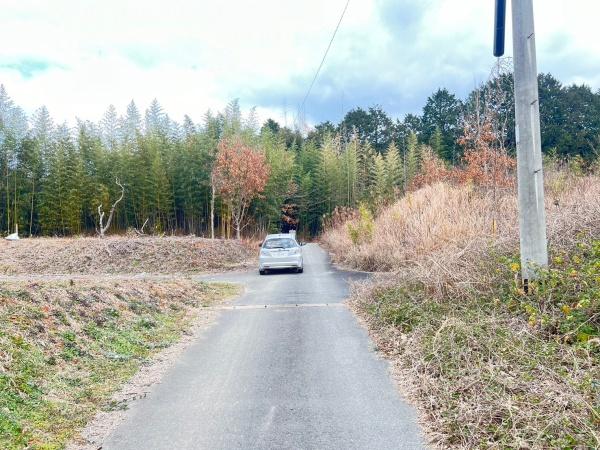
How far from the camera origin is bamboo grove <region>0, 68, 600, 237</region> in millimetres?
28250

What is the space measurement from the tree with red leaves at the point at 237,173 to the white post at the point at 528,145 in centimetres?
2166

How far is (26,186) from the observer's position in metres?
28.7

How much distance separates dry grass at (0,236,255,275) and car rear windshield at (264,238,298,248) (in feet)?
8.90

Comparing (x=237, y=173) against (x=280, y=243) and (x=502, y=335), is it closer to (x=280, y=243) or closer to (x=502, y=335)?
(x=280, y=243)

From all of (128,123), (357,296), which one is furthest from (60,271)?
(128,123)

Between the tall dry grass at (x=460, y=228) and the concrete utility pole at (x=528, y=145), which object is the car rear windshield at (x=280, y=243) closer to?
the tall dry grass at (x=460, y=228)

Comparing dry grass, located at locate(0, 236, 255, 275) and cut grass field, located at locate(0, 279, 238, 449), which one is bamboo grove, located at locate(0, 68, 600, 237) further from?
cut grass field, located at locate(0, 279, 238, 449)

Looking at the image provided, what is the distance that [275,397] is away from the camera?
3.98 meters

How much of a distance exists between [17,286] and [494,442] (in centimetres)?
648

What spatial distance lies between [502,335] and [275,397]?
212cm

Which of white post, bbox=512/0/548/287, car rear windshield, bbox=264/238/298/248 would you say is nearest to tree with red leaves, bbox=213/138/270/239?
car rear windshield, bbox=264/238/298/248

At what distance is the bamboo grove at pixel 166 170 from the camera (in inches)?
1112

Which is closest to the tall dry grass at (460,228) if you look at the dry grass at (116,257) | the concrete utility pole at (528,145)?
the concrete utility pole at (528,145)

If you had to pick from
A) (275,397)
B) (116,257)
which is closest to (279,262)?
(116,257)
